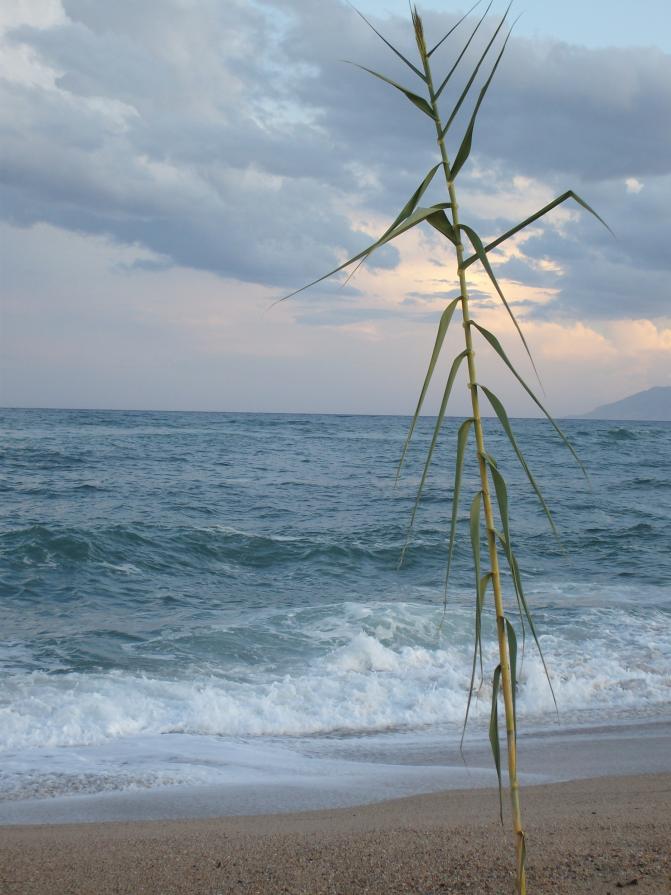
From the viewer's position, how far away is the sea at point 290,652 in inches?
186

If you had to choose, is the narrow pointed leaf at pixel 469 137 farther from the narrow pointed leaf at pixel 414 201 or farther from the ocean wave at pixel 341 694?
the ocean wave at pixel 341 694

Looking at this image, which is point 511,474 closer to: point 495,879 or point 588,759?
point 588,759

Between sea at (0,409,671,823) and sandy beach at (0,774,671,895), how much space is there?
470 millimetres

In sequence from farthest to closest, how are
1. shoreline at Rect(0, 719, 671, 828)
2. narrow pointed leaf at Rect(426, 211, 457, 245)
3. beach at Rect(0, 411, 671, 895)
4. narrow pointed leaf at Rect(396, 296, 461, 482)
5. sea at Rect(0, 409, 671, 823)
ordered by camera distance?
sea at Rect(0, 409, 671, 823) < shoreline at Rect(0, 719, 671, 828) < beach at Rect(0, 411, 671, 895) < narrow pointed leaf at Rect(426, 211, 457, 245) < narrow pointed leaf at Rect(396, 296, 461, 482)

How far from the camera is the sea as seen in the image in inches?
186

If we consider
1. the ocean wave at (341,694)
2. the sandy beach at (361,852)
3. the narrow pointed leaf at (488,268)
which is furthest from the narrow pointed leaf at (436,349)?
the ocean wave at (341,694)

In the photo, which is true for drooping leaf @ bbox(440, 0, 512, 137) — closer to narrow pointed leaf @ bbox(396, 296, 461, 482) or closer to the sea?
narrow pointed leaf @ bbox(396, 296, 461, 482)

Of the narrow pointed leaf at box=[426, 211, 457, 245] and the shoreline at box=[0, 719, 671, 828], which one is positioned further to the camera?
the shoreline at box=[0, 719, 671, 828]

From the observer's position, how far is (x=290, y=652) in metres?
7.39

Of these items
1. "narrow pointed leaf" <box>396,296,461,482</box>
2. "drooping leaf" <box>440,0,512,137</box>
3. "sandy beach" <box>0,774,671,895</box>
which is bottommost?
"sandy beach" <box>0,774,671,895</box>

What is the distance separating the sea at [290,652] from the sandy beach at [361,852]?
470 mm

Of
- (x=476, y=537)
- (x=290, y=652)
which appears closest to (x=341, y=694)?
(x=290, y=652)

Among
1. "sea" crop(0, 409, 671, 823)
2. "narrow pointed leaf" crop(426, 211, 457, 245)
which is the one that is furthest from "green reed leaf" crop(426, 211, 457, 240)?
"sea" crop(0, 409, 671, 823)

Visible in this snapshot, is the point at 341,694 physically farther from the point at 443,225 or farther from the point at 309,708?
the point at 443,225
